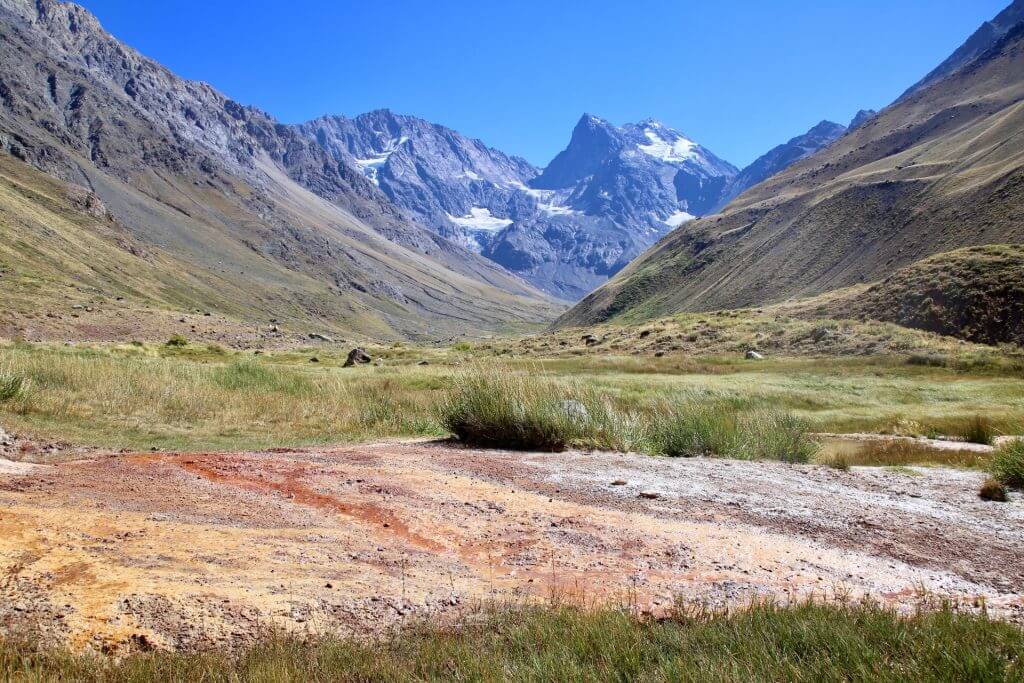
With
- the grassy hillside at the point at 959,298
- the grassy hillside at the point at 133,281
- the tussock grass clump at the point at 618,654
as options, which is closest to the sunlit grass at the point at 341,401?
the tussock grass clump at the point at 618,654

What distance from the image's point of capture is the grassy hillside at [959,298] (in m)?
38.1

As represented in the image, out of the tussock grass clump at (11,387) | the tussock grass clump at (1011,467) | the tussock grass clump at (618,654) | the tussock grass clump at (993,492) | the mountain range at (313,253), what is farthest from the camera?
the mountain range at (313,253)

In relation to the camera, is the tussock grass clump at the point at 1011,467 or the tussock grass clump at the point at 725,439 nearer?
the tussock grass clump at the point at 1011,467

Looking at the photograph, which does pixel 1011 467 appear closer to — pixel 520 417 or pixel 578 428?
pixel 578 428

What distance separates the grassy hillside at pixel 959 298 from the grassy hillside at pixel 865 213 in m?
17.8

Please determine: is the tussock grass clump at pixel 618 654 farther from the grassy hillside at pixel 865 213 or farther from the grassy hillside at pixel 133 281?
the grassy hillside at pixel 865 213

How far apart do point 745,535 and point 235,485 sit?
5.73 metres

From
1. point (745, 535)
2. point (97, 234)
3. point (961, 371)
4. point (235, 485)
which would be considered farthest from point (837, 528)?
point (97, 234)

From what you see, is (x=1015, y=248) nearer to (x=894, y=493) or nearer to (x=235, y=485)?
(x=894, y=493)

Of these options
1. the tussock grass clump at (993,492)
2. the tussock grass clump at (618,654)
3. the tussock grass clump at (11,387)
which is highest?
the tussock grass clump at (11,387)

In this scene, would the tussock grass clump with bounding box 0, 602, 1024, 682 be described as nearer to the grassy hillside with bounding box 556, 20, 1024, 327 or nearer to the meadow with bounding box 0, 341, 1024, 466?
the meadow with bounding box 0, 341, 1024, 466

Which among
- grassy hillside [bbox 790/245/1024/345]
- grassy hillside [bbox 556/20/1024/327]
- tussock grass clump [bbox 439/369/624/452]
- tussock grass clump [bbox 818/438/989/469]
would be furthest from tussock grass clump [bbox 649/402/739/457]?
grassy hillside [bbox 556/20/1024/327]

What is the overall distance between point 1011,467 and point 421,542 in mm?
8341

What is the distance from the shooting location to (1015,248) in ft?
142
